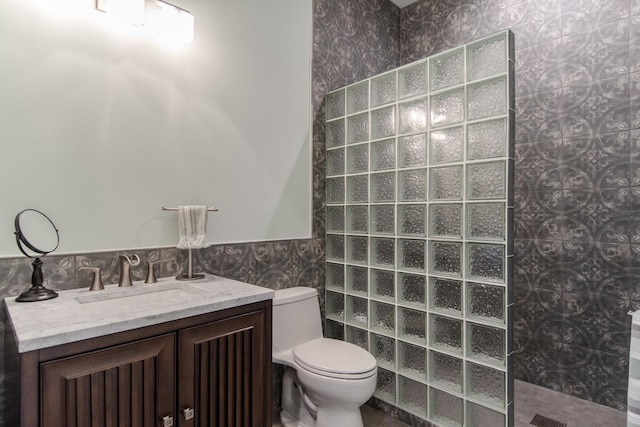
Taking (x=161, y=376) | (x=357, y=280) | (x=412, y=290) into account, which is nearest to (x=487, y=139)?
(x=412, y=290)

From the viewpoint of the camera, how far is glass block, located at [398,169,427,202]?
74.2 inches

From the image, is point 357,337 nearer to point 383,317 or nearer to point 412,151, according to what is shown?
point 383,317

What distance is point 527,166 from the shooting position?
2.46 m

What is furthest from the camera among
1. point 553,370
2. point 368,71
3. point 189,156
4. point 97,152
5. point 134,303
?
point 368,71

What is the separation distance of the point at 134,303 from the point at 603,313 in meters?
2.57

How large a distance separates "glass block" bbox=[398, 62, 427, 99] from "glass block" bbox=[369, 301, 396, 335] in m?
1.20

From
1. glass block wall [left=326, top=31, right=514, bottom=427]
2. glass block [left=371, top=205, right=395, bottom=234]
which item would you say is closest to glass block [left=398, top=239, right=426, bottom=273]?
glass block wall [left=326, top=31, right=514, bottom=427]

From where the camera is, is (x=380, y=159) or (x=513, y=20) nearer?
(x=380, y=159)

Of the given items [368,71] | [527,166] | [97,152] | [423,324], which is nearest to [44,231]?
[97,152]

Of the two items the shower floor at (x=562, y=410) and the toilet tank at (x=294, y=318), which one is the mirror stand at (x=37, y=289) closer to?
the toilet tank at (x=294, y=318)

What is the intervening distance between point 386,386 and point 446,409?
1.22 feet

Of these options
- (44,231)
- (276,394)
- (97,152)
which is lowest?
(276,394)

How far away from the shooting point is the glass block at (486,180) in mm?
1581

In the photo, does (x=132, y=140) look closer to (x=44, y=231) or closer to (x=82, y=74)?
(x=82, y=74)
